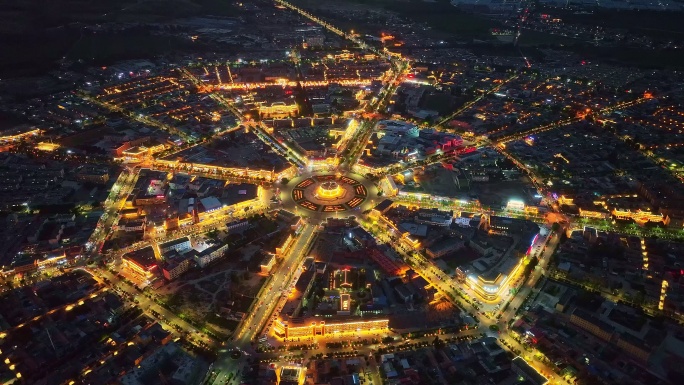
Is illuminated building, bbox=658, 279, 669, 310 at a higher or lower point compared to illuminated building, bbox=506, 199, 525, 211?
lower

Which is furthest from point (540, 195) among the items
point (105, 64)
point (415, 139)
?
point (105, 64)

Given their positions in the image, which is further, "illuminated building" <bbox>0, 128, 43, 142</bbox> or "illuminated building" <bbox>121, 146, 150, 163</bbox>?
"illuminated building" <bbox>0, 128, 43, 142</bbox>

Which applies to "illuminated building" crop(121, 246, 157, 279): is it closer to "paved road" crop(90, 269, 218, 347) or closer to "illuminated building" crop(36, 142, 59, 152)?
"paved road" crop(90, 269, 218, 347)

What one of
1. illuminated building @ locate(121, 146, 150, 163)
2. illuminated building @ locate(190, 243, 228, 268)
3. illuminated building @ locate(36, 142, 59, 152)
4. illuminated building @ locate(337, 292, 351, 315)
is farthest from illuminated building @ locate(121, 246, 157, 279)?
illuminated building @ locate(36, 142, 59, 152)

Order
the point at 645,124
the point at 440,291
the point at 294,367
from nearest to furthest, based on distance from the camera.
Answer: the point at 294,367 < the point at 440,291 < the point at 645,124

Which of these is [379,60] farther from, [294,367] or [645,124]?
[294,367]

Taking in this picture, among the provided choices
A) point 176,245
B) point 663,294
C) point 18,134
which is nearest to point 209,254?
point 176,245

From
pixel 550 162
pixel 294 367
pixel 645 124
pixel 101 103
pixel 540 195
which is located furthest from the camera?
pixel 101 103
